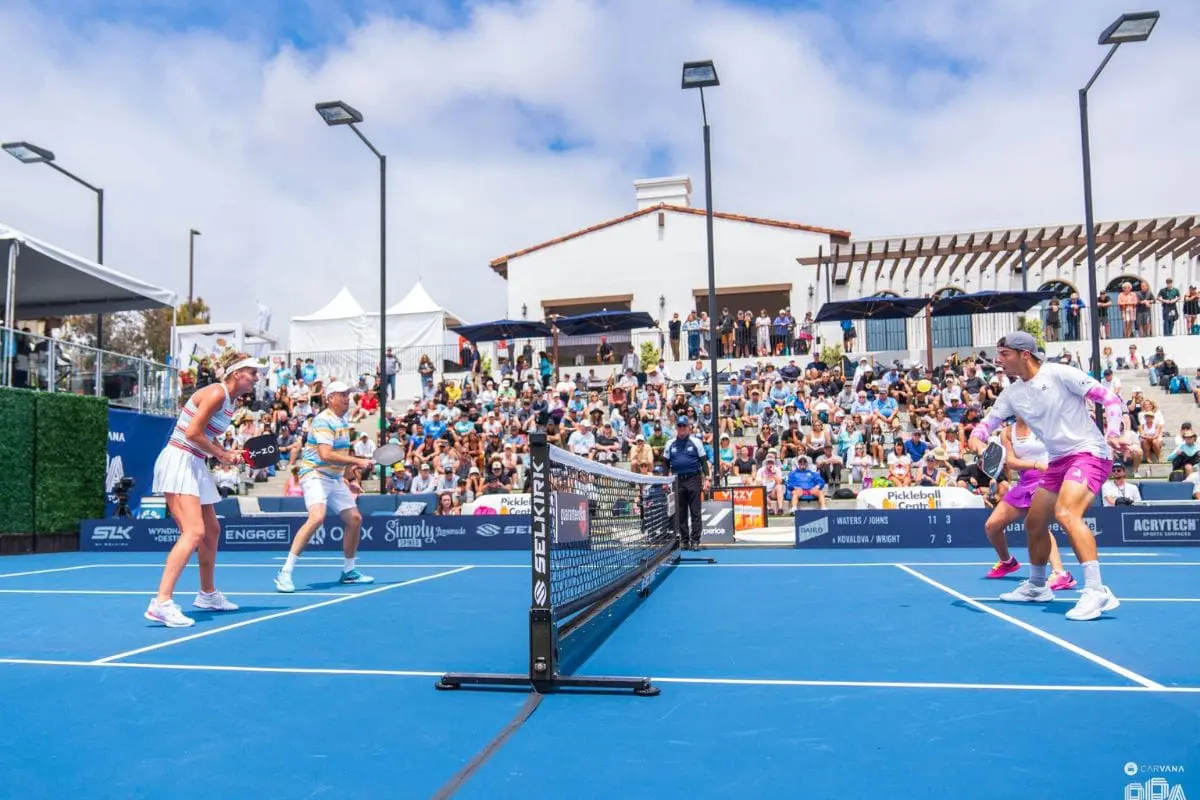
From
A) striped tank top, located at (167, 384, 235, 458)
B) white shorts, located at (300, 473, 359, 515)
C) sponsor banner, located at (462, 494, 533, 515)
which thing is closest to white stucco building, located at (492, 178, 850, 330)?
sponsor banner, located at (462, 494, 533, 515)

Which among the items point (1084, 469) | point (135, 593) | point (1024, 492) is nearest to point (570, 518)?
point (1084, 469)

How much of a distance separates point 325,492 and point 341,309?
27624 mm

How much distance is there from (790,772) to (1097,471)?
15.1ft

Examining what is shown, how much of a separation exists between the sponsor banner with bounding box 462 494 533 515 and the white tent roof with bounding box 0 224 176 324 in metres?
7.48

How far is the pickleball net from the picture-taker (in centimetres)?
464

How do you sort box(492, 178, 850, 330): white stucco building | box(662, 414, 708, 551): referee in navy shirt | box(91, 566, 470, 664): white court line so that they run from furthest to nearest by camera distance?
1. box(492, 178, 850, 330): white stucco building
2. box(662, 414, 708, 551): referee in navy shirt
3. box(91, 566, 470, 664): white court line

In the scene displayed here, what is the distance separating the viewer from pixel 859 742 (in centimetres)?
366

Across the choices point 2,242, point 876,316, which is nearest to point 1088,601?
point 2,242

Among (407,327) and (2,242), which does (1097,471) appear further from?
(407,327)

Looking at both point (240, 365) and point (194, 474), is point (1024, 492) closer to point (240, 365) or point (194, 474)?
point (240, 365)

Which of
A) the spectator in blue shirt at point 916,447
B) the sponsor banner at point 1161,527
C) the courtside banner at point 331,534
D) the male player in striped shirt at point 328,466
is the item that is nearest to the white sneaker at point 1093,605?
the male player in striped shirt at point 328,466

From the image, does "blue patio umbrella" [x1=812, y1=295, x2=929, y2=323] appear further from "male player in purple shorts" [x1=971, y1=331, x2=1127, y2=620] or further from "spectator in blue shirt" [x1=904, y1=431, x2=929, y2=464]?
"male player in purple shorts" [x1=971, y1=331, x2=1127, y2=620]

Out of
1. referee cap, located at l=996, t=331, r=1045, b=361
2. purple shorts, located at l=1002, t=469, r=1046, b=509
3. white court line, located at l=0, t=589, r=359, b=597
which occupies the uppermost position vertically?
referee cap, located at l=996, t=331, r=1045, b=361

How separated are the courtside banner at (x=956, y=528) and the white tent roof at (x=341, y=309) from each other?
23994 mm
